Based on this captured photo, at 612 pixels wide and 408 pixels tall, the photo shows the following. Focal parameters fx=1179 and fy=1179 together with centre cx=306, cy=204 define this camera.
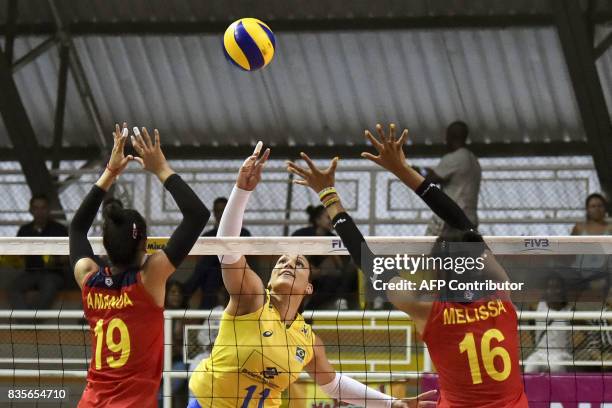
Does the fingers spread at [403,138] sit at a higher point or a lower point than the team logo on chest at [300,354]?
higher

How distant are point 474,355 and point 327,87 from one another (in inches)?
403

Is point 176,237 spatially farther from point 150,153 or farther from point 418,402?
point 418,402

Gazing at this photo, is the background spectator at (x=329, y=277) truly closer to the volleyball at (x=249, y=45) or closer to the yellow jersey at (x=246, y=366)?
the volleyball at (x=249, y=45)

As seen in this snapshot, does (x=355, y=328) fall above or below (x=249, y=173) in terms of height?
above

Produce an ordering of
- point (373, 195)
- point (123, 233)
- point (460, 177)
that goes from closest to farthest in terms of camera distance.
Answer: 1. point (123, 233)
2. point (460, 177)
3. point (373, 195)

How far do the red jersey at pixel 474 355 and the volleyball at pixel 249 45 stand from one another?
337 cm

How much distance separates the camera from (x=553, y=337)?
1078 centimetres

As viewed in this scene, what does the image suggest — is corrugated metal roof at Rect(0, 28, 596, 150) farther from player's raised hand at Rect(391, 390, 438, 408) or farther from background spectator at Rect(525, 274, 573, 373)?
player's raised hand at Rect(391, 390, 438, 408)

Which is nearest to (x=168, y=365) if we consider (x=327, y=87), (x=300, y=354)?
(x=300, y=354)

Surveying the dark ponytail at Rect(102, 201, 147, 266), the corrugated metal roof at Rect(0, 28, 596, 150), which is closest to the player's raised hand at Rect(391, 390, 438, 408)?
the dark ponytail at Rect(102, 201, 147, 266)

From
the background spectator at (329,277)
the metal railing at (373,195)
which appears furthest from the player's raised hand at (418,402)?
the metal railing at (373,195)

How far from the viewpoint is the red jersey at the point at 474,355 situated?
5812mm

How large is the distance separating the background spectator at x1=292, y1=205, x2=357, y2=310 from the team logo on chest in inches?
187

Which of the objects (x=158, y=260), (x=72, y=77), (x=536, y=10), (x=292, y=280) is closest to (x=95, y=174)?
(x=72, y=77)
